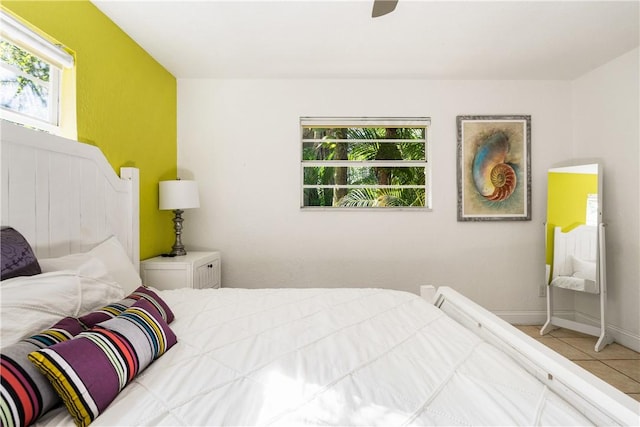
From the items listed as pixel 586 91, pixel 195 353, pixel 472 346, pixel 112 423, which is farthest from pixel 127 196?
pixel 586 91

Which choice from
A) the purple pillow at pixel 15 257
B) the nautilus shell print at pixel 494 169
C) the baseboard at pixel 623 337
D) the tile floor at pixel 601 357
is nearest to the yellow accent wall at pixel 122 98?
the purple pillow at pixel 15 257

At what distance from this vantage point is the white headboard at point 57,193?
1521mm

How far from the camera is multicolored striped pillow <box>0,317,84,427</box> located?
2.59ft

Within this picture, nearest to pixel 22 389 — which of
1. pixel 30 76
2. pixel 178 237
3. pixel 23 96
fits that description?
pixel 23 96

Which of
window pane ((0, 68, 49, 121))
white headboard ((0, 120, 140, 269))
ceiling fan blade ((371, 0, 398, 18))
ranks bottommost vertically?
white headboard ((0, 120, 140, 269))

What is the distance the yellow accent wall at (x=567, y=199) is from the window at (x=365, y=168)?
117 centimetres

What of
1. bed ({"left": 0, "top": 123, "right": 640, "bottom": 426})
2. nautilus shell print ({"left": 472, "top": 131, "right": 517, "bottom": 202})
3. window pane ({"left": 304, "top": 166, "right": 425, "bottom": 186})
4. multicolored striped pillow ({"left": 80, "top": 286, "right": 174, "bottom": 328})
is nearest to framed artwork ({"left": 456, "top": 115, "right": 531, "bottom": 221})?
nautilus shell print ({"left": 472, "top": 131, "right": 517, "bottom": 202})

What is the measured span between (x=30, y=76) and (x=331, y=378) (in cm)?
225

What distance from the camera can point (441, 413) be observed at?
2.92 ft

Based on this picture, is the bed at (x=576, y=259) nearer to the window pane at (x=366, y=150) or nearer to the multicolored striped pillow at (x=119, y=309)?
the window pane at (x=366, y=150)

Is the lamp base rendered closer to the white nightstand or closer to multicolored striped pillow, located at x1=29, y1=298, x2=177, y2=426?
the white nightstand

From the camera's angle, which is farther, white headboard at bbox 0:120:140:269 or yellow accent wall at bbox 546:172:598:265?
yellow accent wall at bbox 546:172:598:265

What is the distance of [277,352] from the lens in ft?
4.10

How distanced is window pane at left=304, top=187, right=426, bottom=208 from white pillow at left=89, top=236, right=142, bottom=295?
199 centimetres
